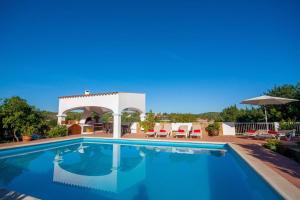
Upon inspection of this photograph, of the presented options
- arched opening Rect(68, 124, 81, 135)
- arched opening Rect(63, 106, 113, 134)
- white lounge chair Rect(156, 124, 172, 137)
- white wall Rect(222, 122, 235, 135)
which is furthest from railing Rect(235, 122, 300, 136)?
arched opening Rect(68, 124, 81, 135)

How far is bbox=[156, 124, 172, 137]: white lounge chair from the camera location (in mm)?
14461

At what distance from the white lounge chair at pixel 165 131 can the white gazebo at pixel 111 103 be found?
6.98ft

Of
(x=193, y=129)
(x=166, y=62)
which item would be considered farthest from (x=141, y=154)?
(x=166, y=62)

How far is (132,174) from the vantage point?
6.91 m

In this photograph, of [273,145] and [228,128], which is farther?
[228,128]

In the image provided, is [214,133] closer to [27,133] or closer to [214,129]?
[214,129]

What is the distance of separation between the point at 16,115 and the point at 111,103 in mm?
5649

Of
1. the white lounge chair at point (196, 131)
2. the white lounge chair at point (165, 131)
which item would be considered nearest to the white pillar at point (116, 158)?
the white lounge chair at point (165, 131)

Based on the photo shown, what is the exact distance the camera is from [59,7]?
13898 millimetres

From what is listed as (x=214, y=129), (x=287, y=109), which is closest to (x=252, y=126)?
(x=214, y=129)

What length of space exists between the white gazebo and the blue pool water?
11.6 feet

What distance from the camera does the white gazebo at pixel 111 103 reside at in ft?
47.2

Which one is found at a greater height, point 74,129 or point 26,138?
point 74,129

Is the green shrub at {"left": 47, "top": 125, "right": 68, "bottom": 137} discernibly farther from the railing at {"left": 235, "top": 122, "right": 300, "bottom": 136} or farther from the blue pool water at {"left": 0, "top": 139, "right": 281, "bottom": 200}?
the railing at {"left": 235, "top": 122, "right": 300, "bottom": 136}
